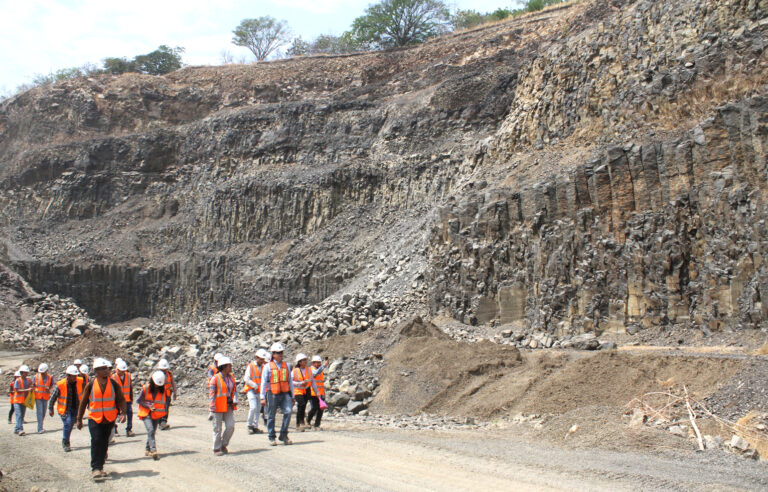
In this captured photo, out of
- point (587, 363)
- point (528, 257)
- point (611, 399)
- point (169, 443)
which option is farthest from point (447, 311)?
point (169, 443)

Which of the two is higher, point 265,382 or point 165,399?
point 265,382

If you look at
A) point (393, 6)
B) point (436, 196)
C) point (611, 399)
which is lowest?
point (611, 399)

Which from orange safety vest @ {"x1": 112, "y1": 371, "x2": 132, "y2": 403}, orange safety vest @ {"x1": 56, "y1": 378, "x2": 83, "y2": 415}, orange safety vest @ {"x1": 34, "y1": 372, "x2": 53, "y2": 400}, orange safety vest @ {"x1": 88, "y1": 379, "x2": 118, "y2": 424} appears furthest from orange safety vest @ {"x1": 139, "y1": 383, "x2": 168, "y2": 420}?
orange safety vest @ {"x1": 34, "y1": 372, "x2": 53, "y2": 400}

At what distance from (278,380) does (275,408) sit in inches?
16.9

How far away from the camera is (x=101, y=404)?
7746mm

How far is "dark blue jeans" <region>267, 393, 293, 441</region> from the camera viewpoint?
9.43 metres

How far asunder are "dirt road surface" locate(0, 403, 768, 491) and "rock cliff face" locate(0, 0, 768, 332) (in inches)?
319

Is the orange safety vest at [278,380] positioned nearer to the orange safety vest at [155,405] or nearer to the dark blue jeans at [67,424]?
the orange safety vest at [155,405]

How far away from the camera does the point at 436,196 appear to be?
3164 cm

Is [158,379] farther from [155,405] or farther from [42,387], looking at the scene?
[42,387]

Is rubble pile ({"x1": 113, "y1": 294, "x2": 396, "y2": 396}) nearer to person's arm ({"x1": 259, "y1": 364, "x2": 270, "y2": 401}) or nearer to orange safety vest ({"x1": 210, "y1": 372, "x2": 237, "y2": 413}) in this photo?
person's arm ({"x1": 259, "y1": 364, "x2": 270, "y2": 401})

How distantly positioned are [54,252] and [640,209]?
119ft

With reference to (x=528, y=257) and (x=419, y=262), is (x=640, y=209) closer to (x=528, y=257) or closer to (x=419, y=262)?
(x=528, y=257)

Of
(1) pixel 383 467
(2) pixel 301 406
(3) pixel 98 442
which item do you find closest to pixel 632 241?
(2) pixel 301 406
